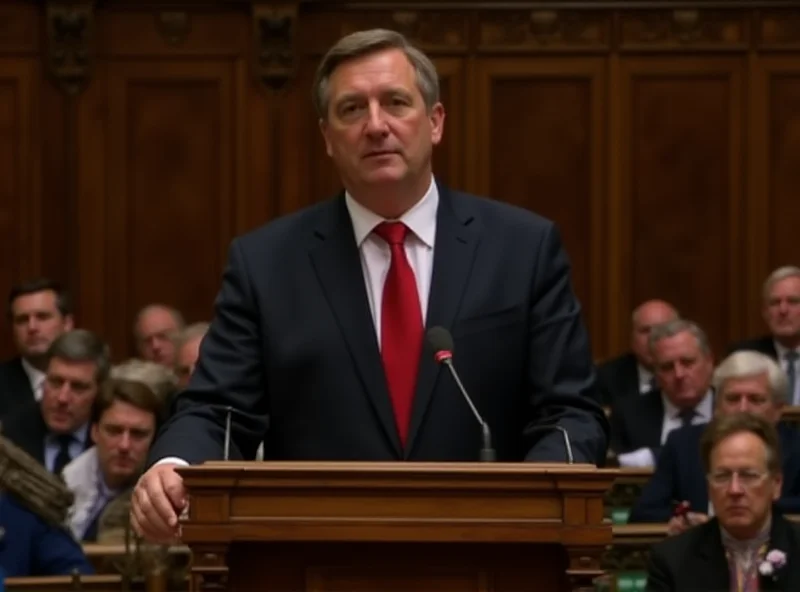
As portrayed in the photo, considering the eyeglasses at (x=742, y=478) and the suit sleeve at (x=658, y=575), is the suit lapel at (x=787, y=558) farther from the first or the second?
the suit sleeve at (x=658, y=575)

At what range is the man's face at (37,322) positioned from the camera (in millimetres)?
9156

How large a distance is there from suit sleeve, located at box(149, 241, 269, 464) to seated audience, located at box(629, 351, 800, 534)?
3.71 metres

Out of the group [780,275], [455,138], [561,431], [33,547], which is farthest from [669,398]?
[561,431]

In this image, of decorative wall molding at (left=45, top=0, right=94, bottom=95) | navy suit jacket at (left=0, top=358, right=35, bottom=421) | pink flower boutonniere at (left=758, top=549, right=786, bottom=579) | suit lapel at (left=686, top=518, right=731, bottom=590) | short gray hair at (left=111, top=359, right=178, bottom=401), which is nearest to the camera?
pink flower boutonniere at (left=758, top=549, right=786, bottom=579)

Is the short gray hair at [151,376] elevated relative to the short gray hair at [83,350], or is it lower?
lower

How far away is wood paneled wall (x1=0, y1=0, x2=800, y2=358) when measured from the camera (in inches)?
418

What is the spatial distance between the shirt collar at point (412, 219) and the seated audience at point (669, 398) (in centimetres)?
492

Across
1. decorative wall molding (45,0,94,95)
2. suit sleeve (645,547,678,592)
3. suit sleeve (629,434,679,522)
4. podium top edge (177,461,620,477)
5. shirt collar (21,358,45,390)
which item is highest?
decorative wall molding (45,0,94,95)

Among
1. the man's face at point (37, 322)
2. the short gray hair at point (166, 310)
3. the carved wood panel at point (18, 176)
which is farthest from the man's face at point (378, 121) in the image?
the carved wood panel at point (18, 176)

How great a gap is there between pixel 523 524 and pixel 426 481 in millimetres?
157

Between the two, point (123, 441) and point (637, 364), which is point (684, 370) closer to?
point (637, 364)

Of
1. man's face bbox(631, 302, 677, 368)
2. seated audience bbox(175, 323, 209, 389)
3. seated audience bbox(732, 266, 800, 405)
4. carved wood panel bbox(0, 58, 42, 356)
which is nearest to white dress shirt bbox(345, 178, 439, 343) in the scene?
seated audience bbox(175, 323, 209, 389)

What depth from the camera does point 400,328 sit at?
3.58 metres

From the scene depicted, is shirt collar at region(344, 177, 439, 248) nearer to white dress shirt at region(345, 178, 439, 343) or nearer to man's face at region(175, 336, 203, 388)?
white dress shirt at region(345, 178, 439, 343)
